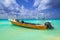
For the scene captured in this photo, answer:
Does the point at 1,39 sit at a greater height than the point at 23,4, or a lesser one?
lesser

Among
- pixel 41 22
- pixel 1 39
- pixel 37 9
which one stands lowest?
pixel 1 39

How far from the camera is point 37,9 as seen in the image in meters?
5.29

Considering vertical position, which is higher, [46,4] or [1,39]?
[46,4]

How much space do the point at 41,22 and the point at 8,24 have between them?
3.75ft

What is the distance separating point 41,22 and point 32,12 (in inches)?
16.9

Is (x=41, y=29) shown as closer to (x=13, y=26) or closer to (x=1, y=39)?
(x=13, y=26)

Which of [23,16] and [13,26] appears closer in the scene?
[23,16]

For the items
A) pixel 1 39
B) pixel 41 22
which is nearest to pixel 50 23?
pixel 41 22

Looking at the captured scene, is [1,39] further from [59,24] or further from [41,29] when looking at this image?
[59,24]

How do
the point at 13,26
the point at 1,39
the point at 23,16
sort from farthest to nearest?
1. the point at 13,26
2. the point at 23,16
3. the point at 1,39

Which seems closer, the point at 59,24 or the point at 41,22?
the point at 41,22

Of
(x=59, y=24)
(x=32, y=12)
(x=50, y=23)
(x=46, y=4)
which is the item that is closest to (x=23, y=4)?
(x=32, y=12)

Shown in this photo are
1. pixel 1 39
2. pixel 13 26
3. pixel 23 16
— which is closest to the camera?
pixel 1 39

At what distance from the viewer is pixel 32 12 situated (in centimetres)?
530
